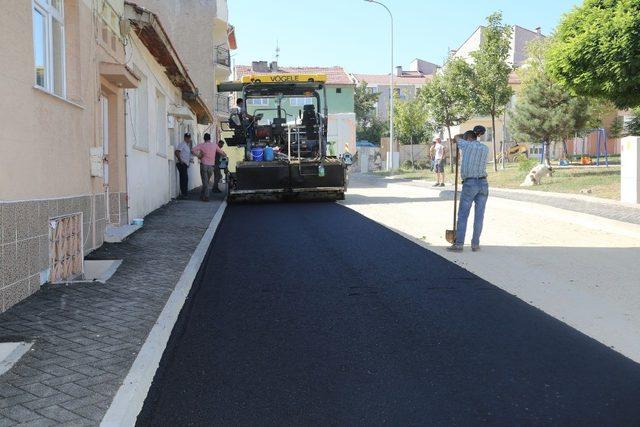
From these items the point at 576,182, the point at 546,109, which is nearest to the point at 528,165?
the point at 576,182

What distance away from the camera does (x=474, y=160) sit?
9.48m

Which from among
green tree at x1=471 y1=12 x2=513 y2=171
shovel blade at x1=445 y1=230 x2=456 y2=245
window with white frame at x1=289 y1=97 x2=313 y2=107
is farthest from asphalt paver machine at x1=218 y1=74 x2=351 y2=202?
green tree at x1=471 y1=12 x2=513 y2=171

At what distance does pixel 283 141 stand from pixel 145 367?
14.9 metres

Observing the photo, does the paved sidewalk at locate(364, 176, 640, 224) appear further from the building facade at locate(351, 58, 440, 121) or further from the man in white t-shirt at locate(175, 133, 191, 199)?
the building facade at locate(351, 58, 440, 121)

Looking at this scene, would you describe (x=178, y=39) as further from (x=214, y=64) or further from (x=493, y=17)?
(x=493, y=17)

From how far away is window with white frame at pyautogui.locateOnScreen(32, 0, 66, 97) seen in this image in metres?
7.20

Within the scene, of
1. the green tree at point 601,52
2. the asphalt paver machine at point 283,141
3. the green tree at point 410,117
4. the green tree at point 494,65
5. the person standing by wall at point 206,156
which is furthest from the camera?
the green tree at point 410,117

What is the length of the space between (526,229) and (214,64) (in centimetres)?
3262

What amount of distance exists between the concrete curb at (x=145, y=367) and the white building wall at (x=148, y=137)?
19.6 feet

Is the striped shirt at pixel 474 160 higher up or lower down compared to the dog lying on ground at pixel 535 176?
higher up

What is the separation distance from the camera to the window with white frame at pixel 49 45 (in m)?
7.20

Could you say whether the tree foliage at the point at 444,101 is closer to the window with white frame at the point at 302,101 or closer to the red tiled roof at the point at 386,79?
the window with white frame at the point at 302,101

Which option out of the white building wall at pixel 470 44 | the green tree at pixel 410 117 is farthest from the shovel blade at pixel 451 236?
the white building wall at pixel 470 44

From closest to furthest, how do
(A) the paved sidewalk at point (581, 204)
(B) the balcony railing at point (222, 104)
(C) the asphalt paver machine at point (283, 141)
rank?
1. (A) the paved sidewalk at point (581, 204)
2. (C) the asphalt paver machine at point (283, 141)
3. (B) the balcony railing at point (222, 104)
